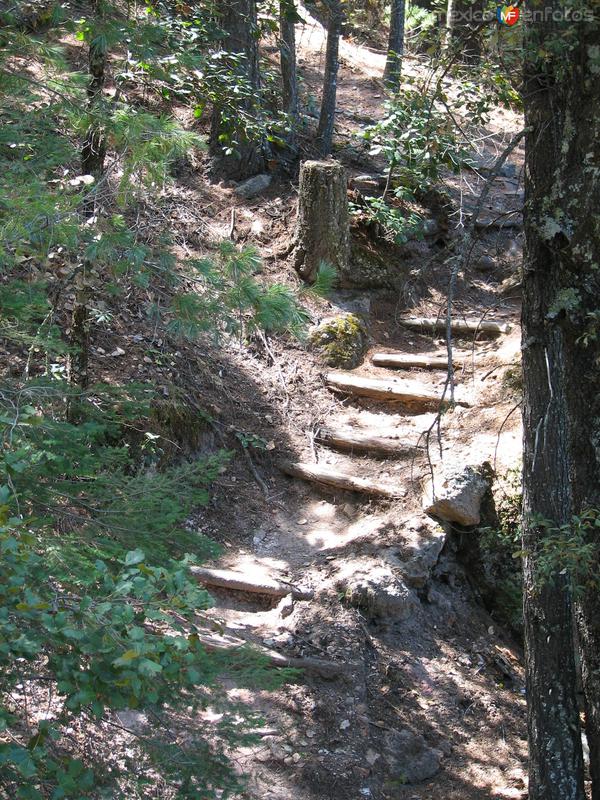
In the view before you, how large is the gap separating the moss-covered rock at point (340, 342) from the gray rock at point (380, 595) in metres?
2.89

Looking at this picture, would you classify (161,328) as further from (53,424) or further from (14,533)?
(14,533)

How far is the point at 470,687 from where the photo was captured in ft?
19.0

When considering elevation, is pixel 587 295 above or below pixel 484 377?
above

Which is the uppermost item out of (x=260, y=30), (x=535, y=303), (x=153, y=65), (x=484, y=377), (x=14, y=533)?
(x=260, y=30)

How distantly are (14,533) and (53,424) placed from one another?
1468 millimetres

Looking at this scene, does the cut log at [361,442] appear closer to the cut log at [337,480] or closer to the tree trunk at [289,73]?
the cut log at [337,480]

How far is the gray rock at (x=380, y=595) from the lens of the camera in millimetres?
5977

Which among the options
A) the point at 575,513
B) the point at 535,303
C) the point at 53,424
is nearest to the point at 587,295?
the point at 535,303

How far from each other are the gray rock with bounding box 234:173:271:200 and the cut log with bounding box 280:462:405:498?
4.22m

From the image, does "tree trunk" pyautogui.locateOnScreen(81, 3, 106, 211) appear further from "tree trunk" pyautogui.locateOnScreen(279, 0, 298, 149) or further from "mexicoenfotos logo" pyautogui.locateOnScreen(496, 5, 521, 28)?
"tree trunk" pyautogui.locateOnScreen(279, 0, 298, 149)

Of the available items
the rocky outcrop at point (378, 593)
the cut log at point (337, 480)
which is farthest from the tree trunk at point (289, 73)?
the rocky outcrop at point (378, 593)

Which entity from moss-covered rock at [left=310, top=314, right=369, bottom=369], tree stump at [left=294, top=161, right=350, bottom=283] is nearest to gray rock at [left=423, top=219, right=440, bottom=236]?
tree stump at [left=294, top=161, right=350, bottom=283]

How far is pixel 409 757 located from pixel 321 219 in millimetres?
5794

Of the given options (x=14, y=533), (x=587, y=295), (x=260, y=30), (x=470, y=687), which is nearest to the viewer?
(x=14, y=533)
